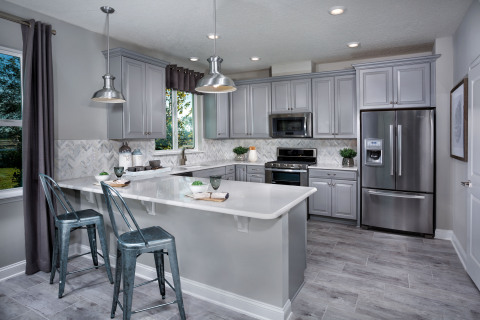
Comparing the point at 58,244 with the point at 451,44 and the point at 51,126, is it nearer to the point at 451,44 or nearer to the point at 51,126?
the point at 51,126

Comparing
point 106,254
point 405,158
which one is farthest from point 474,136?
point 106,254

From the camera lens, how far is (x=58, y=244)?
9.14 ft

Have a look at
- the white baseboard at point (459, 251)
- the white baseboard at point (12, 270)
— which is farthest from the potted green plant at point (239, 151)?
the white baseboard at point (12, 270)

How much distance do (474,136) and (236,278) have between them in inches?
94.0

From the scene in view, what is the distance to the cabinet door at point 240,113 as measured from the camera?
5.69 meters

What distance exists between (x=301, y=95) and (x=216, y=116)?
1600 mm

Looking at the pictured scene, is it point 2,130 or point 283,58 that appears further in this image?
point 283,58

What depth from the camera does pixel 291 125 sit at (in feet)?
17.1

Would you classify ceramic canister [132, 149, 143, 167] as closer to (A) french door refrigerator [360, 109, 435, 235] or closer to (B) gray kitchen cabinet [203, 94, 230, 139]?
(B) gray kitchen cabinet [203, 94, 230, 139]

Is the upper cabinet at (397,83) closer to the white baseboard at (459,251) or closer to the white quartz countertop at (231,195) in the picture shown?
the white baseboard at (459,251)

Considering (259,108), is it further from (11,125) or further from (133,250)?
(133,250)

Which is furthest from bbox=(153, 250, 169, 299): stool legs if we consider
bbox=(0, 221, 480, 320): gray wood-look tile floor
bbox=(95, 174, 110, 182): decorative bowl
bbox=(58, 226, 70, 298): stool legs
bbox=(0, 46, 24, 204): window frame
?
bbox=(0, 46, 24, 204): window frame

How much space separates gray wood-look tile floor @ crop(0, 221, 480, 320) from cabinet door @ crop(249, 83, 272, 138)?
2616 mm

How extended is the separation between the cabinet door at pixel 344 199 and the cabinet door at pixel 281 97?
5.07 ft
